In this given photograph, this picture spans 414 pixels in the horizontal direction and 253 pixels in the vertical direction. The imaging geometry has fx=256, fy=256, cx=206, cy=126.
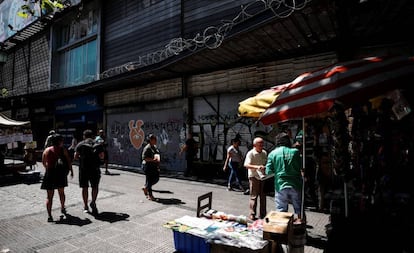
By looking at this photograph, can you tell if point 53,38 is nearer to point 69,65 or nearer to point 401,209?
point 69,65

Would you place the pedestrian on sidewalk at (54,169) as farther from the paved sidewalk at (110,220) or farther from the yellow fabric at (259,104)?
the yellow fabric at (259,104)

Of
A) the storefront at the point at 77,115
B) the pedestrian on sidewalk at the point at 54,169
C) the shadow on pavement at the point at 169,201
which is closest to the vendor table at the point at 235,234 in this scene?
the shadow on pavement at the point at 169,201

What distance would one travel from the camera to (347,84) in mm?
2576

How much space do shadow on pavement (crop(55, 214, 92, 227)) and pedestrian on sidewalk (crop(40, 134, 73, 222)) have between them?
0.71 ft

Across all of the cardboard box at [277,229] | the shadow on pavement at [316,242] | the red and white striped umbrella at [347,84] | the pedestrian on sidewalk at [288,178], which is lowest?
the shadow on pavement at [316,242]

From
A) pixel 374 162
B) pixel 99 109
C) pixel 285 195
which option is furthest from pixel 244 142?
pixel 99 109

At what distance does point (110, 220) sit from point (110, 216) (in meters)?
0.31

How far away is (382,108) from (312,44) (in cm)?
604

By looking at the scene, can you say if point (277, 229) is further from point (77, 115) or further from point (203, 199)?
point (77, 115)

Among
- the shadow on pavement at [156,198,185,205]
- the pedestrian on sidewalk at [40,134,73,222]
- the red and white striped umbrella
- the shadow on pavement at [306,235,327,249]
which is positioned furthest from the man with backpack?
the red and white striped umbrella

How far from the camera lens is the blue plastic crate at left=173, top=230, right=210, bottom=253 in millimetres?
3682

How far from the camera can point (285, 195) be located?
4488mm

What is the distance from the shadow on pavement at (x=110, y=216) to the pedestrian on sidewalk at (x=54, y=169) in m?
0.90

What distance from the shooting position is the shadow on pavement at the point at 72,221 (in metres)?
5.61
